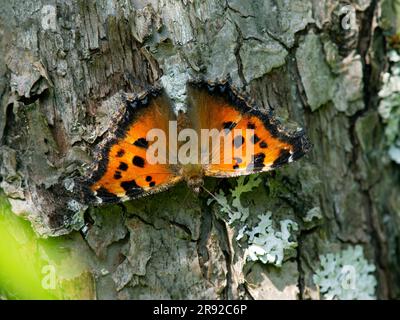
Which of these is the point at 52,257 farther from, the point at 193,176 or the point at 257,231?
the point at 257,231

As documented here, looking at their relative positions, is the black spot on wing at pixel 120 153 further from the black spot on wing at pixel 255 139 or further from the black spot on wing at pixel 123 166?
the black spot on wing at pixel 255 139

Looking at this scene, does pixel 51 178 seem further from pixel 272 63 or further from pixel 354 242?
pixel 354 242

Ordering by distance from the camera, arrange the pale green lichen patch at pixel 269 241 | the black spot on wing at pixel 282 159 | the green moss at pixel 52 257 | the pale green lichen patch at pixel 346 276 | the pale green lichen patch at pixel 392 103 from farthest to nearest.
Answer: the pale green lichen patch at pixel 392 103, the pale green lichen patch at pixel 346 276, the pale green lichen patch at pixel 269 241, the black spot on wing at pixel 282 159, the green moss at pixel 52 257

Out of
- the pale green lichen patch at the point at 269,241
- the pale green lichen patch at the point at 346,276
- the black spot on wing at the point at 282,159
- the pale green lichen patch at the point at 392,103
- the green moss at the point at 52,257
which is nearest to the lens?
the green moss at the point at 52,257

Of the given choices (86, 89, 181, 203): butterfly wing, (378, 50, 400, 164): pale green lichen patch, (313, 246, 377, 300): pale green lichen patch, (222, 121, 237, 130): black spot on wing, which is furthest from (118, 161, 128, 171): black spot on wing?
(378, 50, 400, 164): pale green lichen patch

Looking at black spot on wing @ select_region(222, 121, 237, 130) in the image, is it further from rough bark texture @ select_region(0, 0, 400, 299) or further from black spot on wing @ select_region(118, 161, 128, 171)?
black spot on wing @ select_region(118, 161, 128, 171)

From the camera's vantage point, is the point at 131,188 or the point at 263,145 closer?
the point at 131,188

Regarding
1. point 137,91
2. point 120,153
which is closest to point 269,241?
point 120,153

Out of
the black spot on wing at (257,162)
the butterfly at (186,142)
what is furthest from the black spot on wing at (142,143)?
the black spot on wing at (257,162)
